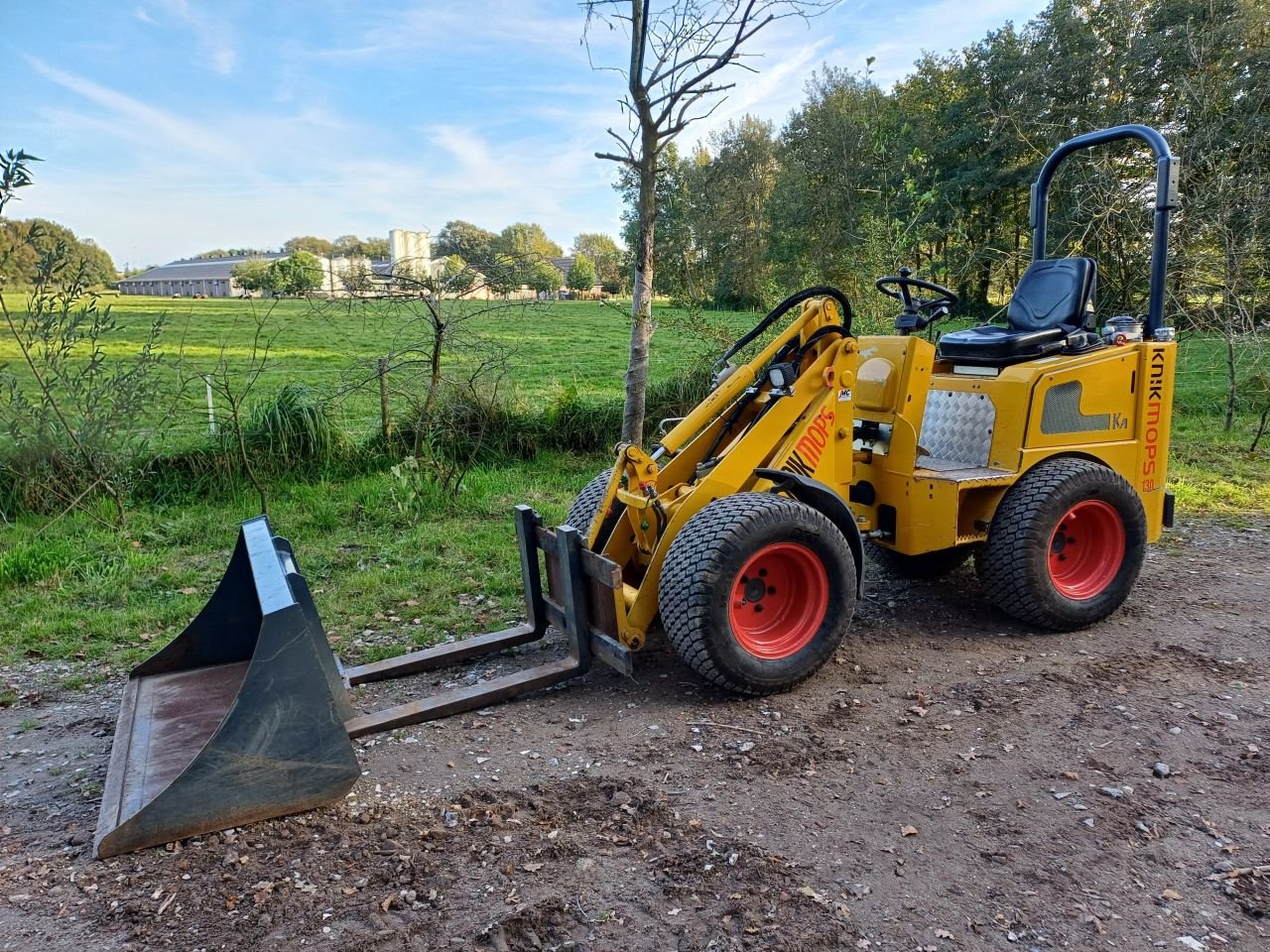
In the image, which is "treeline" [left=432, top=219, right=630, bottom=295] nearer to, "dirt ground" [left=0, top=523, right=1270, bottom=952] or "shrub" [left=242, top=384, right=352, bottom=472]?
"shrub" [left=242, top=384, right=352, bottom=472]

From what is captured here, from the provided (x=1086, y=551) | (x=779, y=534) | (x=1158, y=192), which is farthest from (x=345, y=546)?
(x=1158, y=192)

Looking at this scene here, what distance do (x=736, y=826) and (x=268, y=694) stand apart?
1.69 m

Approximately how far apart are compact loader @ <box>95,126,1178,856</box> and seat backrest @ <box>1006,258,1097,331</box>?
0.5 inches

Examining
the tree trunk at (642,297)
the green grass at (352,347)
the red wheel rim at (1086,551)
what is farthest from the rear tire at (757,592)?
the green grass at (352,347)

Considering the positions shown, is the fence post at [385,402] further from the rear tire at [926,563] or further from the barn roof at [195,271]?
the barn roof at [195,271]

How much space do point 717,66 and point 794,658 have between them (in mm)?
4133

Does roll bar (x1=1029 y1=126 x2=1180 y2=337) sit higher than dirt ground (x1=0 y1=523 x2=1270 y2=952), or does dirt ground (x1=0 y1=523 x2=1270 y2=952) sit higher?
roll bar (x1=1029 y1=126 x2=1180 y2=337)

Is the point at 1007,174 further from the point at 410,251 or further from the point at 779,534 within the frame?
the point at 779,534

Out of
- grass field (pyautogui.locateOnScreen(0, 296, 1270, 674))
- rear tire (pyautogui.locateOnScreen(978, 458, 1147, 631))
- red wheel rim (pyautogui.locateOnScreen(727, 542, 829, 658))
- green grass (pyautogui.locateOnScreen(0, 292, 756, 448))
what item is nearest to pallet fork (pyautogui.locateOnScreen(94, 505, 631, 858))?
red wheel rim (pyautogui.locateOnScreen(727, 542, 829, 658))

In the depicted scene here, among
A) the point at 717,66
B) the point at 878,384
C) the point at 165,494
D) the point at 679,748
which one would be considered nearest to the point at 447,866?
the point at 679,748

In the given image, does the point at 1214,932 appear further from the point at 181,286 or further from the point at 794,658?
the point at 181,286

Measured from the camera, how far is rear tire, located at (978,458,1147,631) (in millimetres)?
4523

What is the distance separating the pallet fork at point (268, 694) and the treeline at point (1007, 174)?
4.75 m

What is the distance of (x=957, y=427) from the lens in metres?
5.00
